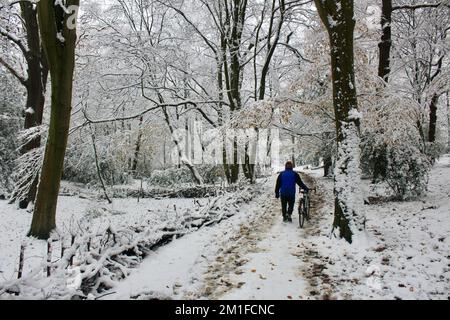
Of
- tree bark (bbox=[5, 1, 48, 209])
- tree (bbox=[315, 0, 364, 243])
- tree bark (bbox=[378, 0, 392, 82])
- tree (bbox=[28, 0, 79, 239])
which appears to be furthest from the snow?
tree bark (bbox=[5, 1, 48, 209])

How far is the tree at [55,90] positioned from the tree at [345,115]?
639cm

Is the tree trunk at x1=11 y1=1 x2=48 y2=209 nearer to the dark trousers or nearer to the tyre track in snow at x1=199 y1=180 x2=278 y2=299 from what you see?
the tyre track in snow at x1=199 y1=180 x2=278 y2=299

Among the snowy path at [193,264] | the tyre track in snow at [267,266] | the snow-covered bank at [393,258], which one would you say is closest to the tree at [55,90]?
the snowy path at [193,264]

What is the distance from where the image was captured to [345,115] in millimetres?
7629

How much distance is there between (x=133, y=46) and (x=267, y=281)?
519 inches

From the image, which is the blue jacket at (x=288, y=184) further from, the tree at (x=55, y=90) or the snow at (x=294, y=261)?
the tree at (x=55, y=90)

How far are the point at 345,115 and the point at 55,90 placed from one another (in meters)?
7.23

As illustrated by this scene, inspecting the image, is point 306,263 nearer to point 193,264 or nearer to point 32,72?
point 193,264

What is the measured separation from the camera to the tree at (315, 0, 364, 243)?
746cm

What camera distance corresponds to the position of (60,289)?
14.9ft

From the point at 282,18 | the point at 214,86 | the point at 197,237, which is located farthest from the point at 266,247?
the point at 214,86

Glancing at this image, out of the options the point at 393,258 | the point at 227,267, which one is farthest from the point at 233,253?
the point at 393,258

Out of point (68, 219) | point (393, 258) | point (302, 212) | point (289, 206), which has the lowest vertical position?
point (68, 219)

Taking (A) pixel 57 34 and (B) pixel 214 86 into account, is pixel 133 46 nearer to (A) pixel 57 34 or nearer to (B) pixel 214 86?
(A) pixel 57 34
